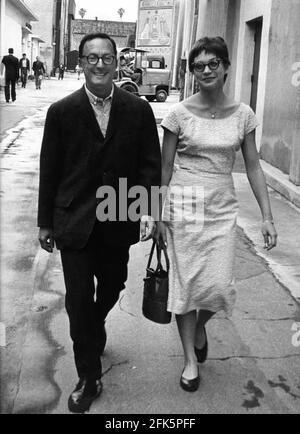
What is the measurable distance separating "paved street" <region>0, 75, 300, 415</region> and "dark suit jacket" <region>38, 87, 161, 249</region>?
851 millimetres

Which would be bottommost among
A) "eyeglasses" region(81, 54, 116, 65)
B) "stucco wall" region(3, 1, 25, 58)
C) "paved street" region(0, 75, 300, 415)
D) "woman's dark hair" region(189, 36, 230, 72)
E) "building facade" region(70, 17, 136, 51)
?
"paved street" region(0, 75, 300, 415)

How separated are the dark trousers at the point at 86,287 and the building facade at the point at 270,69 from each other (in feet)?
19.2

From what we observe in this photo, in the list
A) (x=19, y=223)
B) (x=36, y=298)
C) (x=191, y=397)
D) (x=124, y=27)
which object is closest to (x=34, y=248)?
(x=19, y=223)

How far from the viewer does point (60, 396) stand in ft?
10.5

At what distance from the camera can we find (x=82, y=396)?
3.09m

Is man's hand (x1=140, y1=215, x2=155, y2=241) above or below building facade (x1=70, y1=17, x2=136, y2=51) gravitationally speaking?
below

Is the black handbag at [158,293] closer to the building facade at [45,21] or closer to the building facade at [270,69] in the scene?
the building facade at [270,69]

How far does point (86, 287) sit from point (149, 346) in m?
1.03

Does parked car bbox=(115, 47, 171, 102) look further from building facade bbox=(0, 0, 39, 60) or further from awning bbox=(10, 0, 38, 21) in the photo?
awning bbox=(10, 0, 38, 21)

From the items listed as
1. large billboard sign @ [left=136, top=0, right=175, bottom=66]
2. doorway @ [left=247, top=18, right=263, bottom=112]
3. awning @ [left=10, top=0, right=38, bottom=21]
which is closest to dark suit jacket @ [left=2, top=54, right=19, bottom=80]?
doorway @ [left=247, top=18, right=263, bottom=112]

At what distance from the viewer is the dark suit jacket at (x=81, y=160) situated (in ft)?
9.82

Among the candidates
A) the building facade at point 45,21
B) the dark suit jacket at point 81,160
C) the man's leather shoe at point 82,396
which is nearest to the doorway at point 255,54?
the dark suit jacket at point 81,160

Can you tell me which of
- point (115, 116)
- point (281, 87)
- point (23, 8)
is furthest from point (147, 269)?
point (23, 8)

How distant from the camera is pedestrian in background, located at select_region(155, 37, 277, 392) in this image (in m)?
3.18
